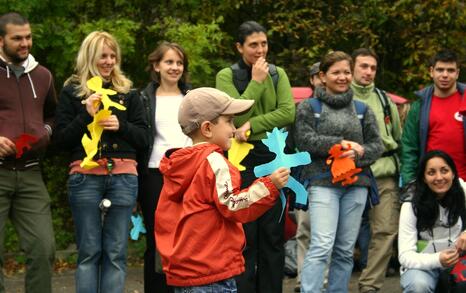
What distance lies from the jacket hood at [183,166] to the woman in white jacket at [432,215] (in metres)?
2.57

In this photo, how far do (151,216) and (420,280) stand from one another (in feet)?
7.08

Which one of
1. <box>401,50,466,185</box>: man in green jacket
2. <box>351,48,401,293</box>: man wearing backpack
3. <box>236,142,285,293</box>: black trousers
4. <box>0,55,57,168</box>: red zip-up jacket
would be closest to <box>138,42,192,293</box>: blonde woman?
<box>236,142,285,293</box>: black trousers

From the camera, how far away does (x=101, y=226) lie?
799 centimetres

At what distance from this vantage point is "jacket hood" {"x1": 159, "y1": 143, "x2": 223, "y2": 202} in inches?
234

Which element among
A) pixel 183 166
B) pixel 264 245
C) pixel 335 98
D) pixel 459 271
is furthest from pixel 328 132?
pixel 183 166

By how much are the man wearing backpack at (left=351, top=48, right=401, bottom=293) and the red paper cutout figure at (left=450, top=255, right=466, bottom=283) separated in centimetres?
184

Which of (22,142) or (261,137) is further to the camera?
(261,137)

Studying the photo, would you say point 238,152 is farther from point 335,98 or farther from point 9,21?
point 9,21

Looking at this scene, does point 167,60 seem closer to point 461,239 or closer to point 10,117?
point 10,117

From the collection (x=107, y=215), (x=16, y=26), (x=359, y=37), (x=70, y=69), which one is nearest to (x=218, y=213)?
(x=107, y=215)

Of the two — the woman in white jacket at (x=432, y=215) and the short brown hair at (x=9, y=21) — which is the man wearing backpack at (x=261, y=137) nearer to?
the woman in white jacket at (x=432, y=215)

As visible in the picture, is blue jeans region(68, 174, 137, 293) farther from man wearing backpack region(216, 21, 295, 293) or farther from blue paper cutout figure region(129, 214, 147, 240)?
man wearing backpack region(216, 21, 295, 293)

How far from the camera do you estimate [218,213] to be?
6.00 m

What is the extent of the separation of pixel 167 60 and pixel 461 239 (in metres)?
2.73
